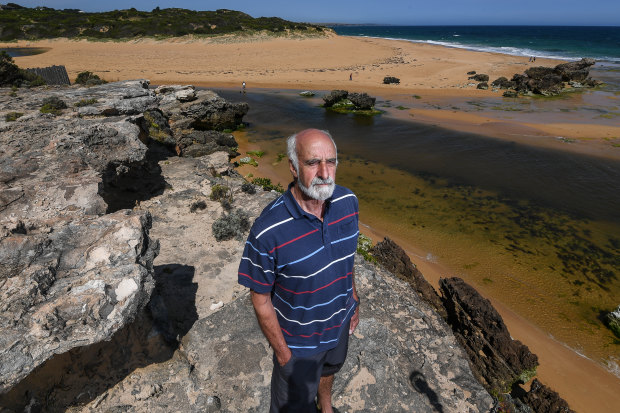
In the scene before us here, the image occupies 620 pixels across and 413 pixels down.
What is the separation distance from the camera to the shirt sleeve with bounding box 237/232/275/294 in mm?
2578

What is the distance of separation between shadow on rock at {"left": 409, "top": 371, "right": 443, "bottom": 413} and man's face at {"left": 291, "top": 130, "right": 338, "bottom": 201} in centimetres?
343

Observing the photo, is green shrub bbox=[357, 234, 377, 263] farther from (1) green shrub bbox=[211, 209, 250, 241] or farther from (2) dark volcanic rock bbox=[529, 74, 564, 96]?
(2) dark volcanic rock bbox=[529, 74, 564, 96]

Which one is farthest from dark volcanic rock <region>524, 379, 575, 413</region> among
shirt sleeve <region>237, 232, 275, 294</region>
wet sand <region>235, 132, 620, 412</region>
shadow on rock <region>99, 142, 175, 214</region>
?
shadow on rock <region>99, 142, 175, 214</region>

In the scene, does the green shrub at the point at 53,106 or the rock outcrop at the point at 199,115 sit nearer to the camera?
the green shrub at the point at 53,106

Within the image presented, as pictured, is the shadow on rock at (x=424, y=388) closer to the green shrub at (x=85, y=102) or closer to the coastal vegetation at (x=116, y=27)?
the green shrub at (x=85, y=102)

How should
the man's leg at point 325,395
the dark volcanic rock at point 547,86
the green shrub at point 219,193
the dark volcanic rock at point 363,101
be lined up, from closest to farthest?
the man's leg at point 325,395, the green shrub at point 219,193, the dark volcanic rock at point 363,101, the dark volcanic rock at point 547,86

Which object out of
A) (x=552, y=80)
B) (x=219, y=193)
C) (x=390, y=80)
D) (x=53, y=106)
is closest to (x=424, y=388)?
(x=219, y=193)

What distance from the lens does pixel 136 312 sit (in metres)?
3.55

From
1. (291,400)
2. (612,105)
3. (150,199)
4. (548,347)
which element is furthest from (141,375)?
(612,105)

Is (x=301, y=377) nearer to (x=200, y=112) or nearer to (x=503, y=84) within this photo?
(x=200, y=112)

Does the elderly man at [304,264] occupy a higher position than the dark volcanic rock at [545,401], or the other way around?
the elderly man at [304,264]

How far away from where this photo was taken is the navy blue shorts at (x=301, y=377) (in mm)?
3102

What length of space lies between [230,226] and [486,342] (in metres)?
5.50

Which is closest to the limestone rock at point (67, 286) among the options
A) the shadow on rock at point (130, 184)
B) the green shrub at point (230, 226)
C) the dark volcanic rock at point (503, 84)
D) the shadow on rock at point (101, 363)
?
the shadow on rock at point (101, 363)
